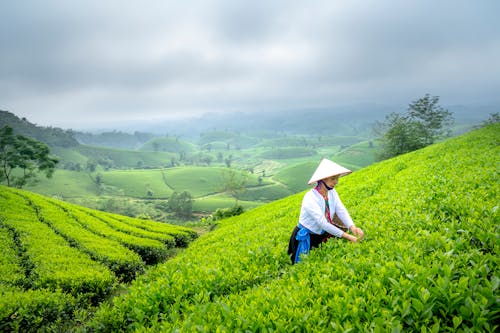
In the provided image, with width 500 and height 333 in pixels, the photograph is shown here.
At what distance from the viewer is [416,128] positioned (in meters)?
61.0

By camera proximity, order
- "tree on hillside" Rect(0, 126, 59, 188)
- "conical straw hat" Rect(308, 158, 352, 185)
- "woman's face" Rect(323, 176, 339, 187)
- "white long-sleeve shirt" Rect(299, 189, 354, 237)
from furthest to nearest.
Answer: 1. "tree on hillside" Rect(0, 126, 59, 188)
2. "woman's face" Rect(323, 176, 339, 187)
3. "conical straw hat" Rect(308, 158, 352, 185)
4. "white long-sleeve shirt" Rect(299, 189, 354, 237)

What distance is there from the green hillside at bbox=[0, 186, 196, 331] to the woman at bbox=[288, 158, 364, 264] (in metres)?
5.68

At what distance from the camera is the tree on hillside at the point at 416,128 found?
59656 millimetres

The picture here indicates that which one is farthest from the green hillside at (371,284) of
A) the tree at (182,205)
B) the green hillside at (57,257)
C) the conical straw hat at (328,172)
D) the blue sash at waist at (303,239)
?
the tree at (182,205)

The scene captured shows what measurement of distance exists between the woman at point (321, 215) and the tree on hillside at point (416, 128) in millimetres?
60847

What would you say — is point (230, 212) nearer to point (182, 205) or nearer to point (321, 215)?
point (321, 215)

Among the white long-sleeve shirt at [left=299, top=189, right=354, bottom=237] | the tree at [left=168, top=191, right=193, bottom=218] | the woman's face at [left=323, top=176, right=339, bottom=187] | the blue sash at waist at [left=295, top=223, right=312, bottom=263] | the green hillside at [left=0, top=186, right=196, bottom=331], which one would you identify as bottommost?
the tree at [left=168, top=191, right=193, bottom=218]

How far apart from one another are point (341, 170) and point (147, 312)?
5024 millimetres

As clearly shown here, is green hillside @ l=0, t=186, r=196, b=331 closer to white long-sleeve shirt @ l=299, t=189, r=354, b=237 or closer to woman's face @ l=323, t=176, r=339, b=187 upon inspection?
white long-sleeve shirt @ l=299, t=189, r=354, b=237

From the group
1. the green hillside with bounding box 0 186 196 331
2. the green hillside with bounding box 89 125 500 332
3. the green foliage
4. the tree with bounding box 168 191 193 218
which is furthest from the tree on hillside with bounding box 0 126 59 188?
the green hillside with bounding box 89 125 500 332

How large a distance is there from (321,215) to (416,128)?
65.9 meters

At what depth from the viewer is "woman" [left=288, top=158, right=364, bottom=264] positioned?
19.4 feet

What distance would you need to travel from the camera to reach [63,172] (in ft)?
538

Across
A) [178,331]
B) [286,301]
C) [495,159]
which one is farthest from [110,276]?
[495,159]
